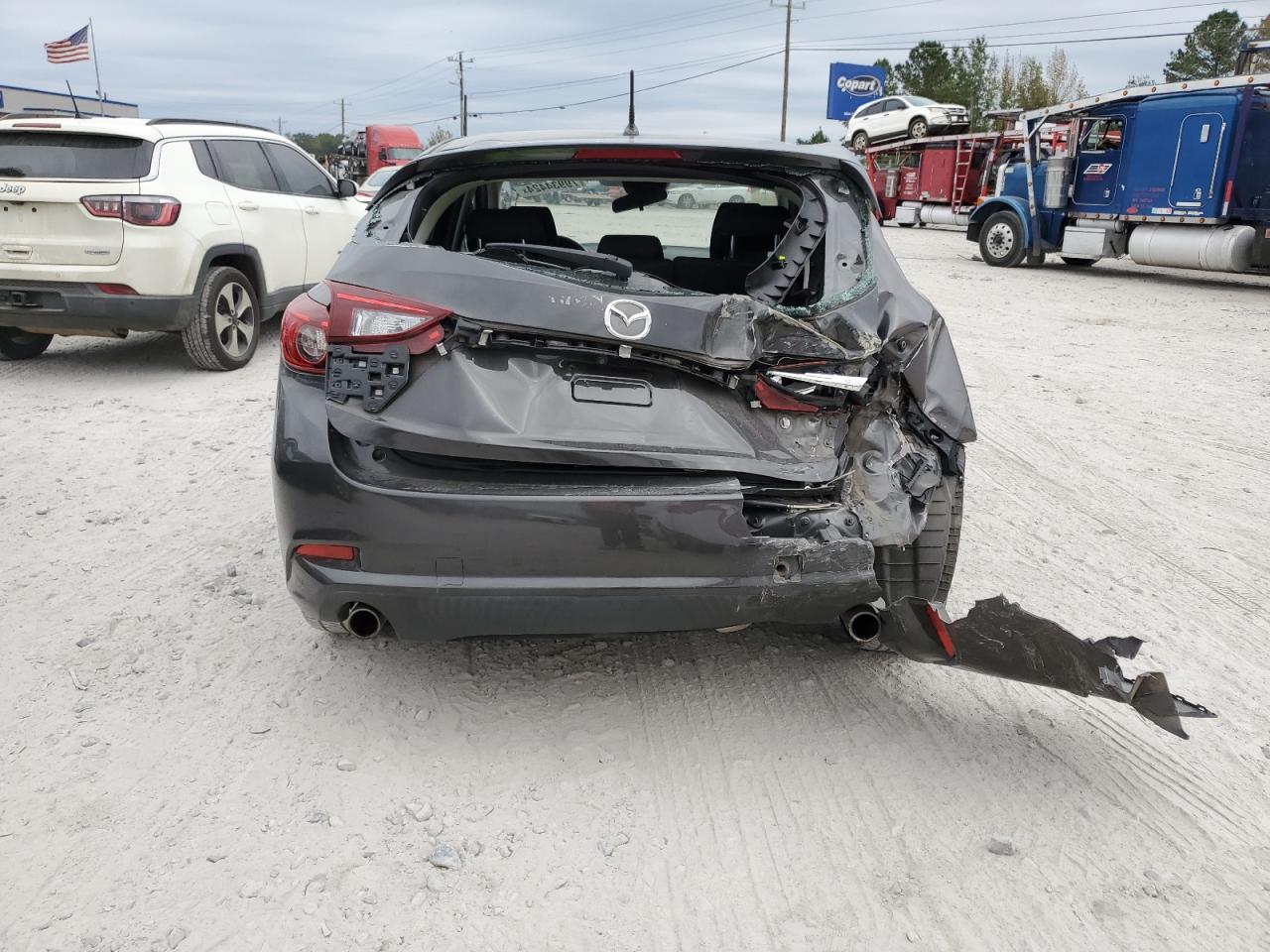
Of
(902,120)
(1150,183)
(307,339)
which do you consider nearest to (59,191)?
(307,339)

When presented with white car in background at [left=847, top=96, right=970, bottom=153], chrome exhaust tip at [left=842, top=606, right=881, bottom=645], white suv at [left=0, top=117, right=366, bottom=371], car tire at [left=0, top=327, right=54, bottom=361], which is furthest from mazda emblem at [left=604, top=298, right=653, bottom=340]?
white car in background at [left=847, top=96, right=970, bottom=153]

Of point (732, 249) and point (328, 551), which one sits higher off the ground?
point (732, 249)

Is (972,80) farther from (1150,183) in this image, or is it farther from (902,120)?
(1150,183)

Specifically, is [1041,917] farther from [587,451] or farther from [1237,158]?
[1237,158]

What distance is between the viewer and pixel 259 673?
333 centimetres

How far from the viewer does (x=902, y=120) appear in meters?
30.8

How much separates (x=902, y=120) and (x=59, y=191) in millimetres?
28634

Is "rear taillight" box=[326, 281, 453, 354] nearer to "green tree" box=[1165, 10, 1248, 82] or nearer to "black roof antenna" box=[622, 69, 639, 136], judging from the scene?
"black roof antenna" box=[622, 69, 639, 136]

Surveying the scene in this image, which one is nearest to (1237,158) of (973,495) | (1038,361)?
(1038,361)

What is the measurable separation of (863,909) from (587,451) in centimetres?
131

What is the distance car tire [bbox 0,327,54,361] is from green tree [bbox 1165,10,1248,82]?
52.7 meters

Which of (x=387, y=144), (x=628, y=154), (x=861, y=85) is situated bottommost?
(x=628, y=154)

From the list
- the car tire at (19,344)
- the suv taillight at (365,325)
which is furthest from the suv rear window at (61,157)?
the suv taillight at (365,325)

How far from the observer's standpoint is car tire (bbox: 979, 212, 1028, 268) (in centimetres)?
1762
